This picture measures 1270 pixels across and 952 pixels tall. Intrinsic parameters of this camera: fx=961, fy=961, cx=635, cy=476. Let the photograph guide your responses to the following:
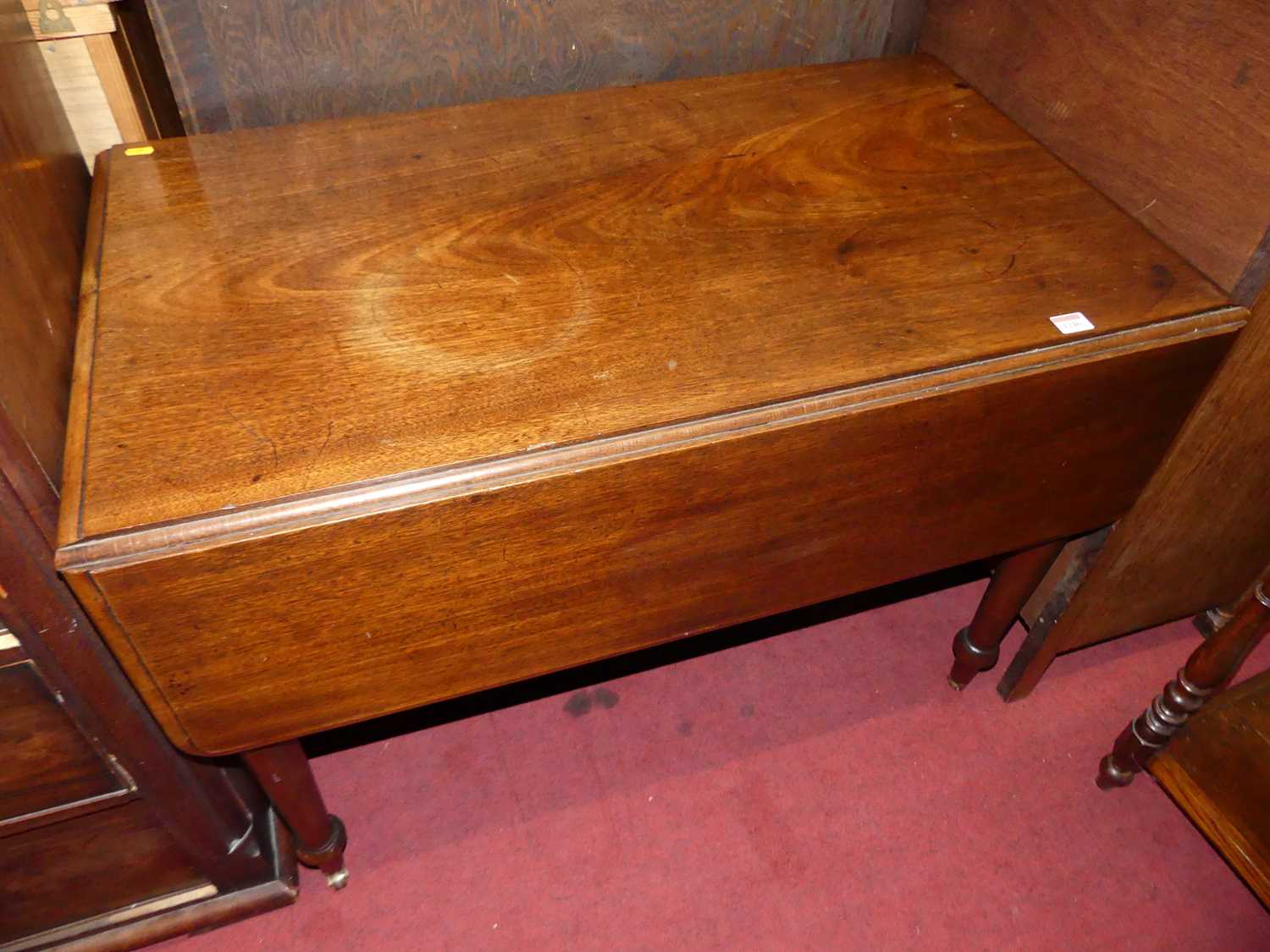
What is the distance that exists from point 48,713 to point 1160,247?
1228mm

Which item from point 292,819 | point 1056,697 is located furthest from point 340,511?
point 1056,697

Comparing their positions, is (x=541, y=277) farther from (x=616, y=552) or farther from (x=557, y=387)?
(x=616, y=552)

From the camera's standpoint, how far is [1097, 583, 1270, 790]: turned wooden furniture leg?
Answer: 1.16 meters

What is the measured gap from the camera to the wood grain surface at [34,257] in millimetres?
760

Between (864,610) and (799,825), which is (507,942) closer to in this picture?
(799,825)

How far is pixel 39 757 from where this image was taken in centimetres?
94

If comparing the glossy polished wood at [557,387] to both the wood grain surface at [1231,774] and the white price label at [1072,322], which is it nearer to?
the white price label at [1072,322]

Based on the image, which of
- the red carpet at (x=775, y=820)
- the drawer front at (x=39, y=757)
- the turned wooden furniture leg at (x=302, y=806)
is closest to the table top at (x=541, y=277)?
the drawer front at (x=39, y=757)

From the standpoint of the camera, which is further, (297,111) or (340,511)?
(297,111)

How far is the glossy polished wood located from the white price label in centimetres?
1

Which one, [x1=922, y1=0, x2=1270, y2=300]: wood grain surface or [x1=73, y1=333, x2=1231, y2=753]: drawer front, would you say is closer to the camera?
[x1=73, y1=333, x2=1231, y2=753]: drawer front

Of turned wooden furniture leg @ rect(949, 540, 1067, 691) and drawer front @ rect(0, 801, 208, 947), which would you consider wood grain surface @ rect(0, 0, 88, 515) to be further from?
turned wooden furniture leg @ rect(949, 540, 1067, 691)

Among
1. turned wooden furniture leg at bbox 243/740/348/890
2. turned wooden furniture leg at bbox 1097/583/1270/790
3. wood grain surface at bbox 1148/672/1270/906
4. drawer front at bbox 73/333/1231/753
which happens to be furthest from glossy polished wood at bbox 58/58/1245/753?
wood grain surface at bbox 1148/672/1270/906

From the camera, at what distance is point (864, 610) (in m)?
1.62
